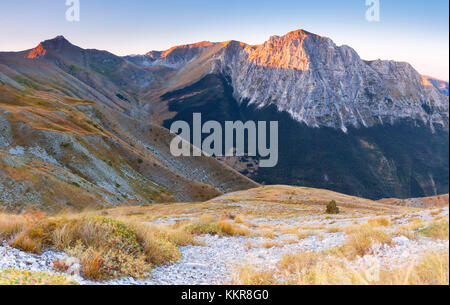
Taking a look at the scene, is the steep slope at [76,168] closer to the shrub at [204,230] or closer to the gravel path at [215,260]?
the shrub at [204,230]

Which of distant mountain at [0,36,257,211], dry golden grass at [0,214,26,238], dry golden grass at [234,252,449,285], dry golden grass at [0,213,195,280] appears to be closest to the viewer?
dry golden grass at [234,252,449,285]

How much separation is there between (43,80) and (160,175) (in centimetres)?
13047

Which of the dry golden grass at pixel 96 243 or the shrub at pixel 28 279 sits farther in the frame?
the dry golden grass at pixel 96 243

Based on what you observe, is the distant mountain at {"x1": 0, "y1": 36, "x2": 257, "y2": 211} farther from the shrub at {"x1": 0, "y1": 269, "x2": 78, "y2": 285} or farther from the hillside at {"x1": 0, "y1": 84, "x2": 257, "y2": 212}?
the shrub at {"x1": 0, "y1": 269, "x2": 78, "y2": 285}

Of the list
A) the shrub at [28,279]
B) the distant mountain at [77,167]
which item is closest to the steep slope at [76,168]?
the distant mountain at [77,167]

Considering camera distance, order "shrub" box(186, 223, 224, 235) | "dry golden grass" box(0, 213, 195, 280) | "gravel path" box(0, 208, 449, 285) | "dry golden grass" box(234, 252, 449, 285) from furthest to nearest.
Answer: "shrub" box(186, 223, 224, 235) < "dry golden grass" box(0, 213, 195, 280) < "gravel path" box(0, 208, 449, 285) < "dry golden grass" box(234, 252, 449, 285)

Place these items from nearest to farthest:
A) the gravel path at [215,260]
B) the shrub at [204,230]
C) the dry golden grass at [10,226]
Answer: the gravel path at [215,260], the dry golden grass at [10,226], the shrub at [204,230]

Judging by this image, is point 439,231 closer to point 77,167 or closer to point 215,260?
point 215,260

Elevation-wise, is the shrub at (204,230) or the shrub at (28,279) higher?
the shrub at (28,279)

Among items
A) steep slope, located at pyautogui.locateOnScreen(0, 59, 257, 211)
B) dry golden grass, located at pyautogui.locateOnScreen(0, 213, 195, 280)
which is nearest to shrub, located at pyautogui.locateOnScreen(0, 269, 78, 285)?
dry golden grass, located at pyautogui.locateOnScreen(0, 213, 195, 280)

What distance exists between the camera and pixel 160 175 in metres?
81.3

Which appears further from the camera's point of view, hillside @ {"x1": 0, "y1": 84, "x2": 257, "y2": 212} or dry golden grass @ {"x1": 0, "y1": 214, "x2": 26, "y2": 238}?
hillside @ {"x1": 0, "y1": 84, "x2": 257, "y2": 212}
